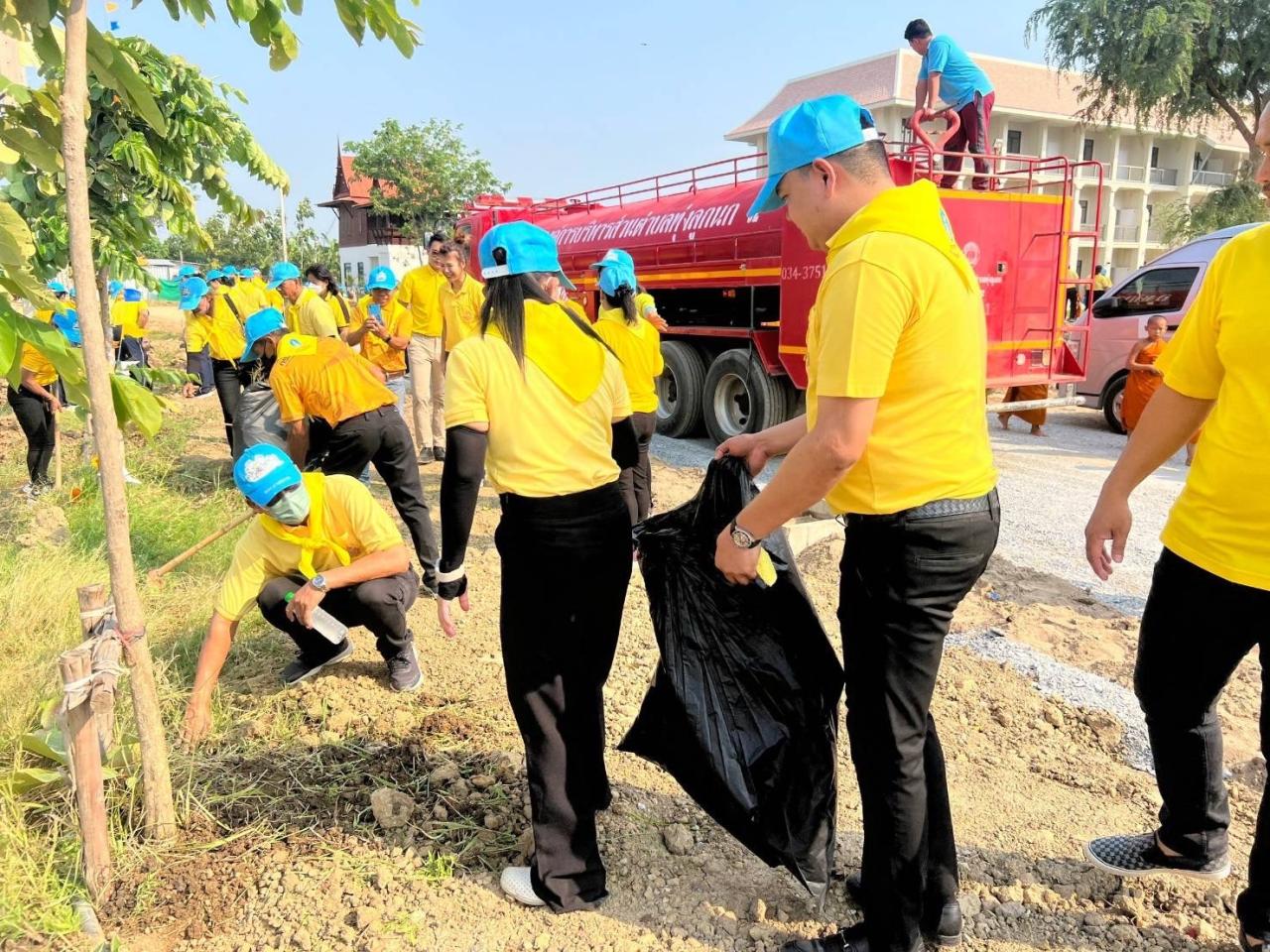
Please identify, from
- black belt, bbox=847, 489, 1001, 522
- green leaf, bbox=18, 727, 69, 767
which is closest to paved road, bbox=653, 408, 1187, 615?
black belt, bbox=847, 489, 1001, 522

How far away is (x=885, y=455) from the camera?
6.06 feet

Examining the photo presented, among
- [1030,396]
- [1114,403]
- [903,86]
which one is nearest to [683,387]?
[1030,396]

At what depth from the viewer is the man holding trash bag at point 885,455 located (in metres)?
1.73

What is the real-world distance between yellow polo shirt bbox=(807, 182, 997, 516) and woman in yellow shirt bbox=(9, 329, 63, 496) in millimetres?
6062

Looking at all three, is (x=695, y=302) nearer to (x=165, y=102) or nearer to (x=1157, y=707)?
(x=165, y=102)

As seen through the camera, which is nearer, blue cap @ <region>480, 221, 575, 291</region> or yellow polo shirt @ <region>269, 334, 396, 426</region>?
blue cap @ <region>480, 221, 575, 291</region>

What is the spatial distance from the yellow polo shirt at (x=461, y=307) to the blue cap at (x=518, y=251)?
440cm

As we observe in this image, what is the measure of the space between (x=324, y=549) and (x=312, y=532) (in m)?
0.13

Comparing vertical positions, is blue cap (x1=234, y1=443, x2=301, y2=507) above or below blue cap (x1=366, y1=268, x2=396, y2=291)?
below

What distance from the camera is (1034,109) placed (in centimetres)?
3194

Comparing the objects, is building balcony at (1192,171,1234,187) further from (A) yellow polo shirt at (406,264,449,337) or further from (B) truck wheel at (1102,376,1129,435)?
(A) yellow polo shirt at (406,264,449,337)

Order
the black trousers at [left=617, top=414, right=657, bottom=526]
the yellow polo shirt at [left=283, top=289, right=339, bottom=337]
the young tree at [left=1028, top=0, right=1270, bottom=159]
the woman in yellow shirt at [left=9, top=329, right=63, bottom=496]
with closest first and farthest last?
the black trousers at [left=617, top=414, right=657, bottom=526] < the woman in yellow shirt at [left=9, top=329, right=63, bottom=496] < the yellow polo shirt at [left=283, top=289, right=339, bottom=337] < the young tree at [left=1028, top=0, right=1270, bottom=159]

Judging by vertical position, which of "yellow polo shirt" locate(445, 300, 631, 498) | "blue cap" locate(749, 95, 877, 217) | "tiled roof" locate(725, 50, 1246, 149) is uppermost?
"tiled roof" locate(725, 50, 1246, 149)

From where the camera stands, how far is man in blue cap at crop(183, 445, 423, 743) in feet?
10.1
